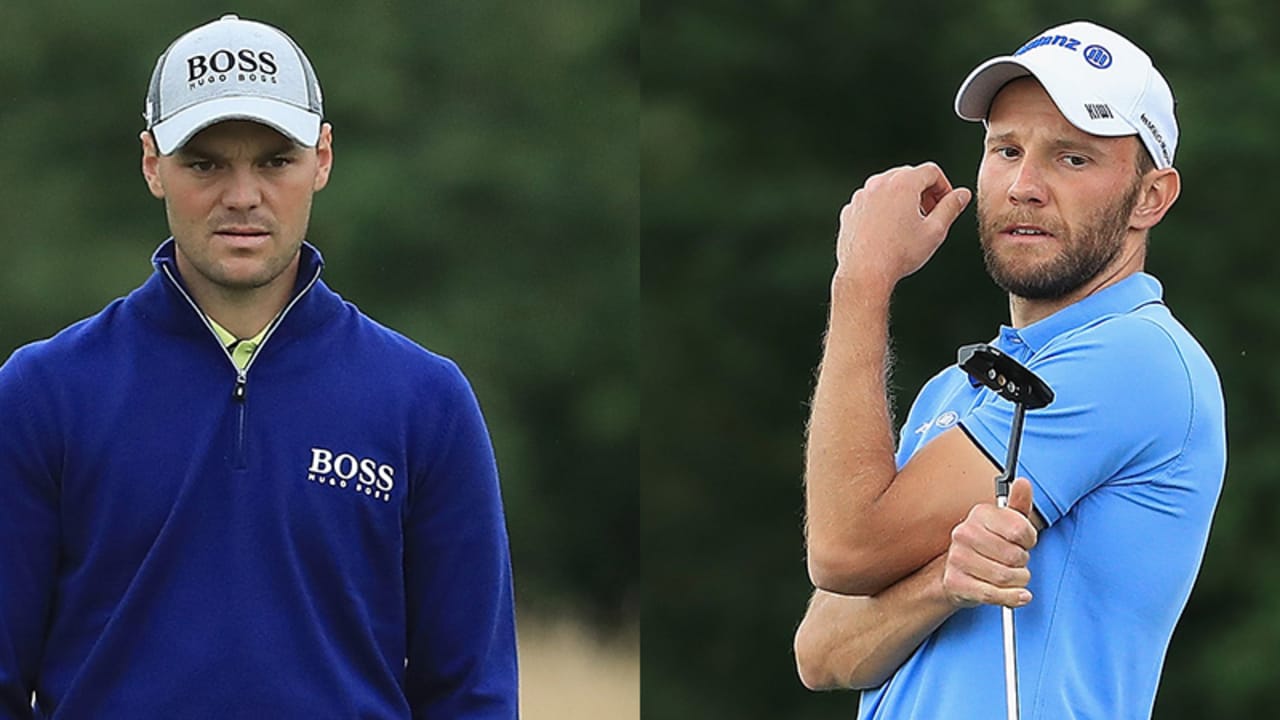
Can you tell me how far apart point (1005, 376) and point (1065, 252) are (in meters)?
0.24

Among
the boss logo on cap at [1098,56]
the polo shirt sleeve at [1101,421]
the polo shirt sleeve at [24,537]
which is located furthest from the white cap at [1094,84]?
the polo shirt sleeve at [24,537]

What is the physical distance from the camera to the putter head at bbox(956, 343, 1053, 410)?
1951mm

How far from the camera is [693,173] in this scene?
895cm

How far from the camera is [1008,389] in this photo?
6.44ft

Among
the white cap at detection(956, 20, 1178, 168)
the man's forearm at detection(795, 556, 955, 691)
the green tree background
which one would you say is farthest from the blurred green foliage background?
the white cap at detection(956, 20, 1178, 168)

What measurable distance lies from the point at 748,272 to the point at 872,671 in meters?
6.67

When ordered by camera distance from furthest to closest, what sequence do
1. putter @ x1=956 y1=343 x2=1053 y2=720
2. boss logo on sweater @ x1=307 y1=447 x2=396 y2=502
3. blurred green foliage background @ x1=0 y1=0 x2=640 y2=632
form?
blurred green foliage background @ x1=0 y1=0 x2=640 y2=632 → boss logo on sweater @ x1=307 y1=447 x2=396 y2=502 → putter @ x1=956 y1=343 x2=1053 y2=720

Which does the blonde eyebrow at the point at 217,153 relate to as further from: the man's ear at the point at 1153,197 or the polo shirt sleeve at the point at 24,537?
the man's ear at the point at 1153,197

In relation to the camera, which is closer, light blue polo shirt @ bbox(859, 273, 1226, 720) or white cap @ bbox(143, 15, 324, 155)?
light blue polo shirt @ bbox(859, 273, 1226, 720)

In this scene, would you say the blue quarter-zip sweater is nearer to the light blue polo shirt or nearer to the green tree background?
the light blue polo shirt

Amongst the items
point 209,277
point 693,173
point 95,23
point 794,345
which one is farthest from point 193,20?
point 209,277

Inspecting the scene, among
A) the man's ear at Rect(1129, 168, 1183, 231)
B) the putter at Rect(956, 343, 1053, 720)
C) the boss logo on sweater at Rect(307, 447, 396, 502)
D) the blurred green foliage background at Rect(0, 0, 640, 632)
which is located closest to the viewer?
the putter at Rect(956, 343, 1053, 720)

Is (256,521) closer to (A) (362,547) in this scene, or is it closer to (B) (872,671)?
A: (A) (362,547)

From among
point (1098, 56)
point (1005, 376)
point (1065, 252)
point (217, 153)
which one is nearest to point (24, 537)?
point (217, 153)
